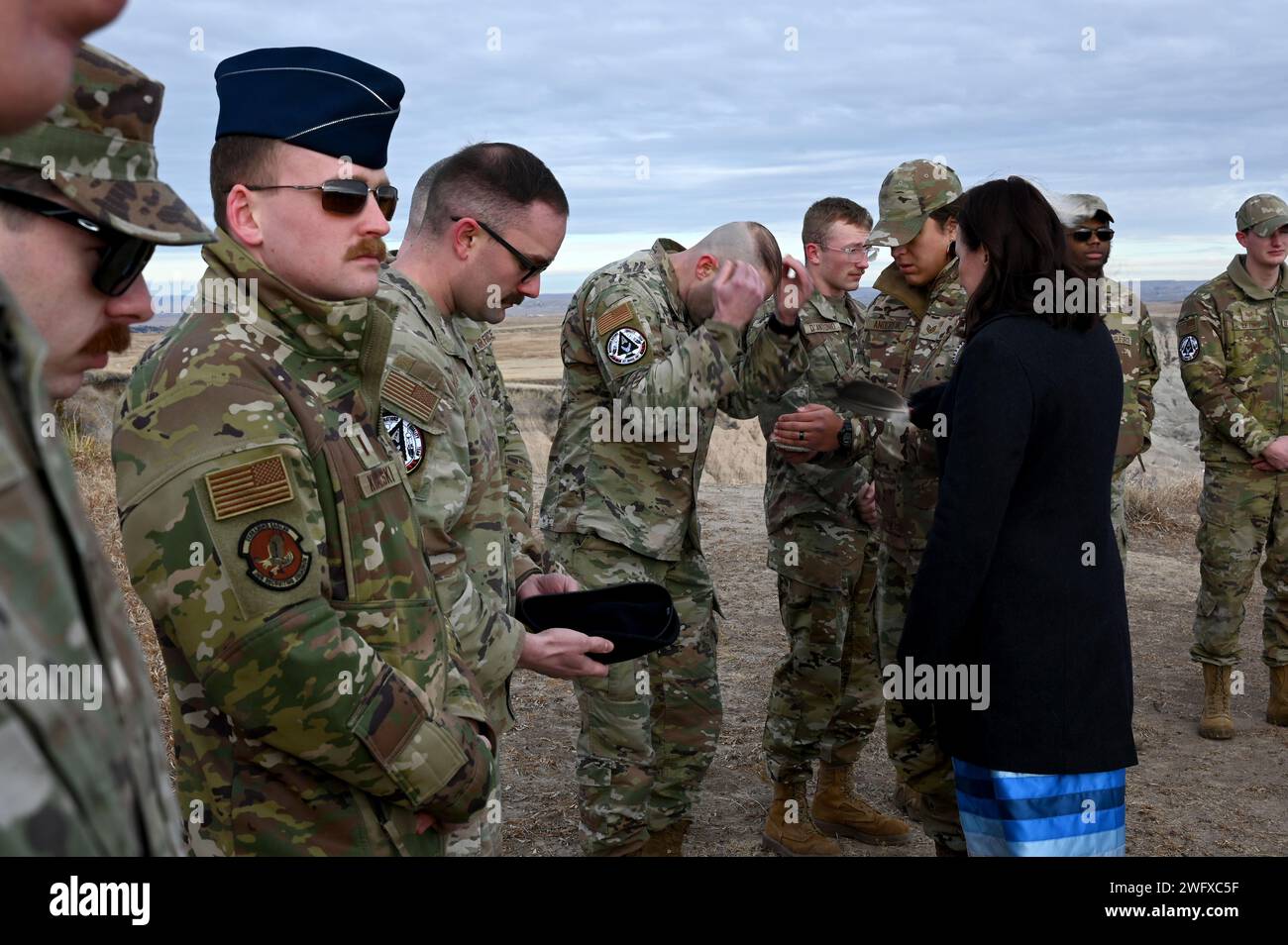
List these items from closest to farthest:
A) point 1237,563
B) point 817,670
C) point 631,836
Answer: point 631,836, point 817,670, point 1237,563

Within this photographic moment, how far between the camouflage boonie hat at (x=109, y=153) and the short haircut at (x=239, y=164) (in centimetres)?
43

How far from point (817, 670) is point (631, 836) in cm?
118

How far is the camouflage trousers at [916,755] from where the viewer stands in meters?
3.99

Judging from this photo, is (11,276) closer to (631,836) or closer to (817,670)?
(631,836)

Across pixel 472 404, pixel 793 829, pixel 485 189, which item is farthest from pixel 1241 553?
pixel 472 404

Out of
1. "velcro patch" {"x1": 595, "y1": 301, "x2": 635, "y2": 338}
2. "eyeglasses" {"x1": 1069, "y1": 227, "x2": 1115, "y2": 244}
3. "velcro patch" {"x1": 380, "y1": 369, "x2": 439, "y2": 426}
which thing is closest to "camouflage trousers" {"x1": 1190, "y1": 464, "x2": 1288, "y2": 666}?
→ "eyeglasses" {"x1": 1069, "y1": 227, "x2": 1115, "y2": 244}

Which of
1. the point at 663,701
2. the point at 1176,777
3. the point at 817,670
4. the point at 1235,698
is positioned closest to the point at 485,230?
the point at 663,701

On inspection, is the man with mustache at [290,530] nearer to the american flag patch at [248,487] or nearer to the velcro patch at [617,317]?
the american flag patch at [248,487]

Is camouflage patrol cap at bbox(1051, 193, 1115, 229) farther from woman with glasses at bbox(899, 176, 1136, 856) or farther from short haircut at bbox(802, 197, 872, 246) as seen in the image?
short haircut at bbox(802, 197, 872, 246)

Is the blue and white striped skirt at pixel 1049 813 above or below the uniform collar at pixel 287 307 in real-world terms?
below

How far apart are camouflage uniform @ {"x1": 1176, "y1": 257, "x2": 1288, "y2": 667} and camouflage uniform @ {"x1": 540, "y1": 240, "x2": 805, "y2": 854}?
132 inches

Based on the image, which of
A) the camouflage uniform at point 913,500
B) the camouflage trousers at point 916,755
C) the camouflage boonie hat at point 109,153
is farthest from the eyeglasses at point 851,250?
the camouflage boonie hat at point 109,153

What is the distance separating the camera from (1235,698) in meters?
6.77

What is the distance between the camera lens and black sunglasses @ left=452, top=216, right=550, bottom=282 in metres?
3.05
